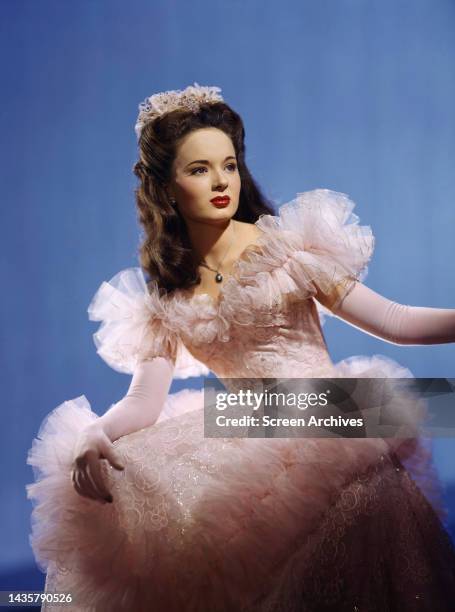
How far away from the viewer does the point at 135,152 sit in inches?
90.9

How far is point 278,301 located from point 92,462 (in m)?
0.57

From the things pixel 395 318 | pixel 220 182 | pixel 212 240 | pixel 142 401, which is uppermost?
pixel 220 182

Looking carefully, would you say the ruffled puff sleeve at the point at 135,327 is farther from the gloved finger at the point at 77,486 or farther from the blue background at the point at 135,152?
the gloved finger at the point at 77,486

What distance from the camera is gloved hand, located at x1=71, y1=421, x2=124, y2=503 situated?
168 centimetres

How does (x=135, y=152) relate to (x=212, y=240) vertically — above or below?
above

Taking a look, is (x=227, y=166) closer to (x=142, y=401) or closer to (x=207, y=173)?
(x=207, y=173)

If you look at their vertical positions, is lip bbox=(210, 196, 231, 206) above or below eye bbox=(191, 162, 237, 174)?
below

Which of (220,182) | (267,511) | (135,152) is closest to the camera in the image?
(267,511)

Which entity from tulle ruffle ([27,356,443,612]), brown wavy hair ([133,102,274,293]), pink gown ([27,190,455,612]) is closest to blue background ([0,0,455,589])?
brown wavy hair ([133,102,274,293])

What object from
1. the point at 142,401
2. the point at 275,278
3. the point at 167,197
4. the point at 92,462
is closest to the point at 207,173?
the point at 167,197

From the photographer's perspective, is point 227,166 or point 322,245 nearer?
point 322,245

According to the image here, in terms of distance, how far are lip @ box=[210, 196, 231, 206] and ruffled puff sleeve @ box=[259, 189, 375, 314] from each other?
147mm

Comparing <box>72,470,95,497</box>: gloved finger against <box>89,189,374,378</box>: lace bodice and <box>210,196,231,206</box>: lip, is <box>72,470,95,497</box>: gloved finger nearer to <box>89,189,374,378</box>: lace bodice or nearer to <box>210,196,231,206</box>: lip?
<box>89,189,374,378</box>: lace bodice

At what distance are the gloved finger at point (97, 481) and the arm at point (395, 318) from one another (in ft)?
2.21
